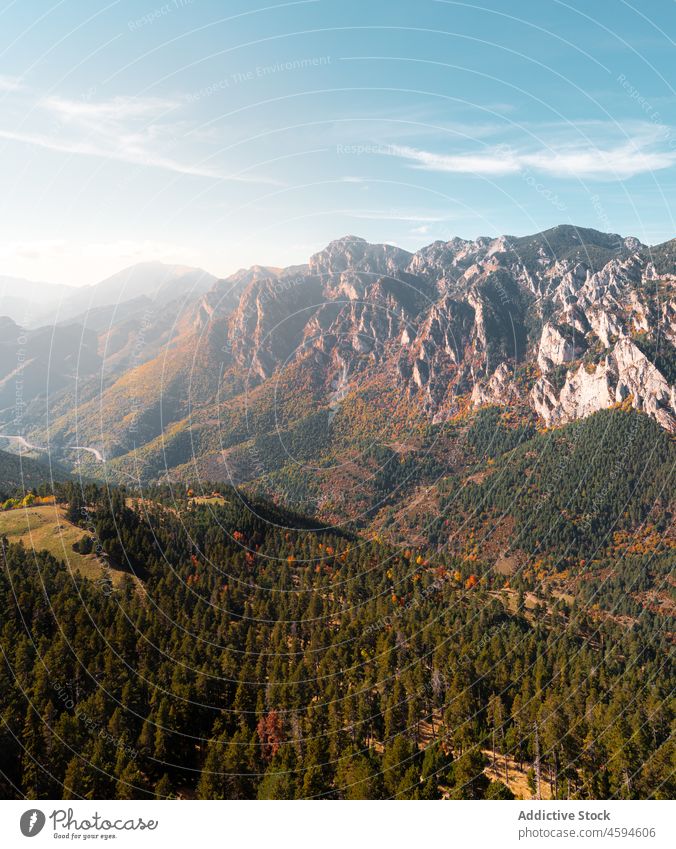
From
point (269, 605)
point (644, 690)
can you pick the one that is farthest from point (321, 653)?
point (644, 690)

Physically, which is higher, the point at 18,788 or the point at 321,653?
the point at 18,788
